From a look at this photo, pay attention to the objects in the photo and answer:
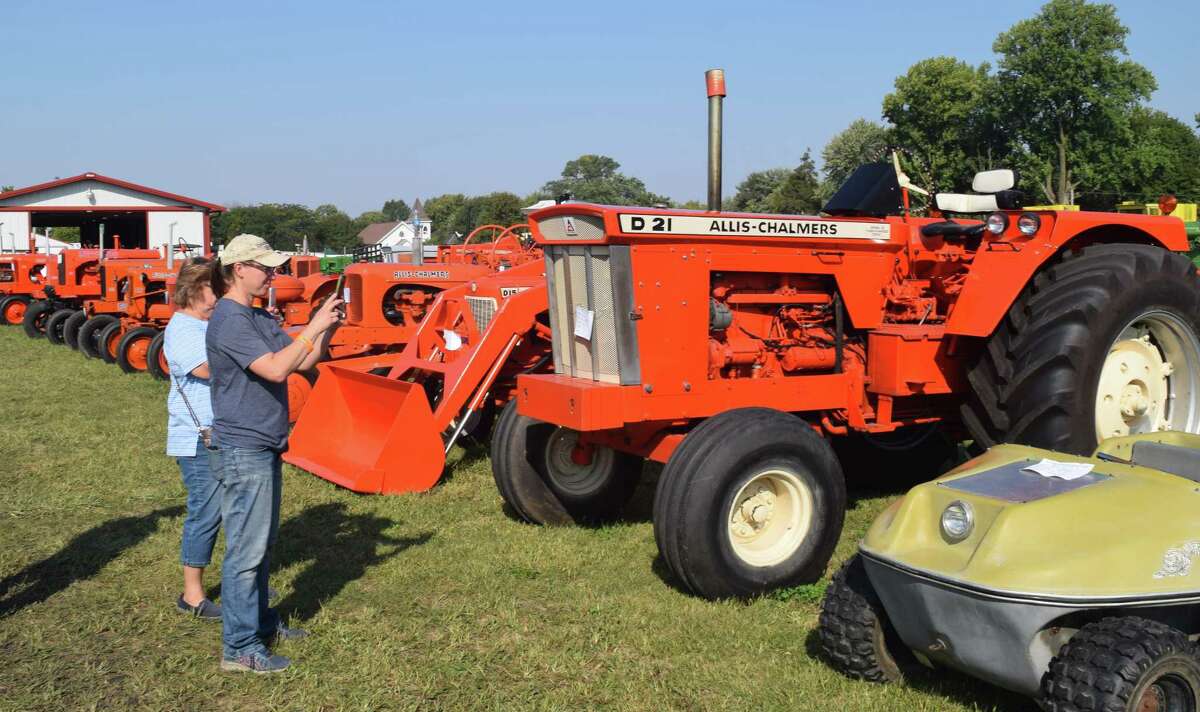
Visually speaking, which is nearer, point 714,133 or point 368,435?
point 714,133

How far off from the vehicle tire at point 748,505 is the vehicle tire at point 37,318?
1681 centimetres

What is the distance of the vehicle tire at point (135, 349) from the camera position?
1326 cm

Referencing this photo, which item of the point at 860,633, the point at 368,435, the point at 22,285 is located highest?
the point at 22,285

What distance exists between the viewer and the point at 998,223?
523 centimetres

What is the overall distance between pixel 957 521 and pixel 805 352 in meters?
2.21

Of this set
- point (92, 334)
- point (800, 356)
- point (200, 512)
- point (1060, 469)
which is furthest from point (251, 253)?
point (92, 334)

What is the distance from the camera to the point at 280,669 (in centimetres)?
394

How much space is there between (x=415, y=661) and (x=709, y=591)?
1273 millimetres

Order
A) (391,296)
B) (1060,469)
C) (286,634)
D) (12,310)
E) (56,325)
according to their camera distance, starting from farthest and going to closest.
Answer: (12,310), (56,325), (391,296), (286,634), (1060,469)

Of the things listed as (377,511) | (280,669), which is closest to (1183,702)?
(280,669)

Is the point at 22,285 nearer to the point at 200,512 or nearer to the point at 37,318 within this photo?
the point at 37,318

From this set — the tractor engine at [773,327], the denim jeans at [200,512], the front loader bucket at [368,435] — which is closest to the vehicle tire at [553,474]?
the front loader bucket at [368,435]

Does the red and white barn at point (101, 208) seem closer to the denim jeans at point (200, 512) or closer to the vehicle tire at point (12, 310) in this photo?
the vehicle tire at point (12, 310)

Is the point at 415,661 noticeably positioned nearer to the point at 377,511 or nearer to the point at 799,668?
the point at 799,668
